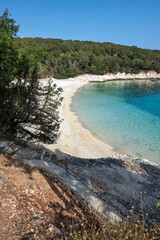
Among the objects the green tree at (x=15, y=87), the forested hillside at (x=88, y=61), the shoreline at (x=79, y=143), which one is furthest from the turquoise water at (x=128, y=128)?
the forested hillside at (x=88, y=61)

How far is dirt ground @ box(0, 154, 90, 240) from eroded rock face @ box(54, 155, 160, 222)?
1486 mm

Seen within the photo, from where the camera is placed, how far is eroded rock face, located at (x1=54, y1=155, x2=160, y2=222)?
584cm

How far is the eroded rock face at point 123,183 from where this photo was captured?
5836mm

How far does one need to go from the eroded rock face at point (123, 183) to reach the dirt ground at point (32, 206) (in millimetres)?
1486

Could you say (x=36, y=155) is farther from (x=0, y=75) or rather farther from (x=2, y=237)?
(x=2, y=237)

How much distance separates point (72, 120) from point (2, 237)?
19.7 meters

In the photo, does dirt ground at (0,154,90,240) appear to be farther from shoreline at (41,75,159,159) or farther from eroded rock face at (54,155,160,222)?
shoreline at (41,75,159,159)

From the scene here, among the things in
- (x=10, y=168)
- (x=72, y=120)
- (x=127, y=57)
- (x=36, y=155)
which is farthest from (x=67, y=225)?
(x=127, y=57)

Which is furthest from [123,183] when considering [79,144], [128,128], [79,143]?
[128,128]

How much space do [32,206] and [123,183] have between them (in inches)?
212

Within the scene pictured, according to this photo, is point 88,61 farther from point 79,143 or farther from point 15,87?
point 15,87

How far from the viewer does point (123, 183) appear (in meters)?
7.96

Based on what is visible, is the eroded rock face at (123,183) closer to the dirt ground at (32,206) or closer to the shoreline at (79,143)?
the dirt ground at (32,206)

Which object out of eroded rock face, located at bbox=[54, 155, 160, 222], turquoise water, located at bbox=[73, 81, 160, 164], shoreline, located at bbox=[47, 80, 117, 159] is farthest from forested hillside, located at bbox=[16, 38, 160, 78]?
eroded rock face, located at bbox=[54, 155, 160, 222]
